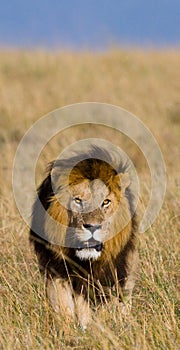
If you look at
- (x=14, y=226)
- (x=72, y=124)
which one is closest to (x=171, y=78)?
(x=72, y=124)

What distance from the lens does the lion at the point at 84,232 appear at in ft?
11.1

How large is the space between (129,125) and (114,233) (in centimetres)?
520

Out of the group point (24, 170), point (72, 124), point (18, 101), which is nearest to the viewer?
point (24, 170)

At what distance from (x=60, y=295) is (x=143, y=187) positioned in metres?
1.97

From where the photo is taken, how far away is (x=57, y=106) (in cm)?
952

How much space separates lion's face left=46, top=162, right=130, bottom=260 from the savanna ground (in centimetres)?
34

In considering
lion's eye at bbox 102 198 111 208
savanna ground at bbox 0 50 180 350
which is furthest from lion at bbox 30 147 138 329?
savanna ground at bbox 0 50 180 350

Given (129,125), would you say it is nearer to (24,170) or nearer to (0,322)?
(24,170)

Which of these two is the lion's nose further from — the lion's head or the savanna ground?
the savanna ground

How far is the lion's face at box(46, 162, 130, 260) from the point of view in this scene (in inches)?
131

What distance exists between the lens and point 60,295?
3.56 m

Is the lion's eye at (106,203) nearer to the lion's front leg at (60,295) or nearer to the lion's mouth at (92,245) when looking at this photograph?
the lion's mouth at (92,245)

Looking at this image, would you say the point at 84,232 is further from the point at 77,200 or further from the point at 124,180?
the point at 124,180

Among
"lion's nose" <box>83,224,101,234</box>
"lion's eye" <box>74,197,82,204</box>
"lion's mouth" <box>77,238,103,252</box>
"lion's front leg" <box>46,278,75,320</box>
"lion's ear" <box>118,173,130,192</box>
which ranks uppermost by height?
"lion's ear" <box>118,173,130,192</box>
